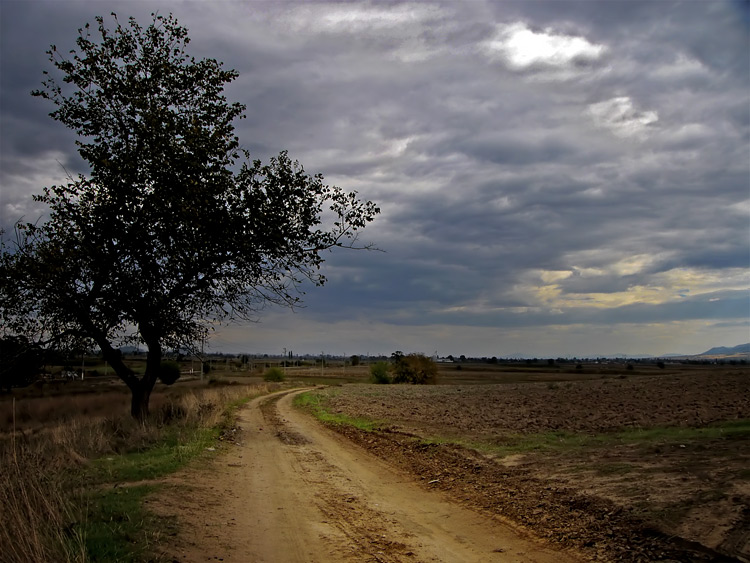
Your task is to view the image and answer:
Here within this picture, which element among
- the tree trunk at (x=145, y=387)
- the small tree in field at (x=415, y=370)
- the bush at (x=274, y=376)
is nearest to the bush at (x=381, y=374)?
the small tree in field at (x=415, y=370)

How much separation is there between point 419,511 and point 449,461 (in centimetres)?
412

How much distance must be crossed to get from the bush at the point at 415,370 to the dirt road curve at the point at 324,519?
61.9 meters

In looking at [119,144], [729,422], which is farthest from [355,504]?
A: [119,144]

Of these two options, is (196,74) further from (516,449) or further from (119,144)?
(516,449)

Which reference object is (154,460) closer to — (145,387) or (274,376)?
(145,387)

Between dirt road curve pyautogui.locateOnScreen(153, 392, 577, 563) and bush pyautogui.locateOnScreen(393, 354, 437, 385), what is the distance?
61898 mm

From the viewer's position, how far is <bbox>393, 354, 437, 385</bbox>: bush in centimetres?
7506

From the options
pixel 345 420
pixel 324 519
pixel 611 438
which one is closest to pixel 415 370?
pixel 345 420

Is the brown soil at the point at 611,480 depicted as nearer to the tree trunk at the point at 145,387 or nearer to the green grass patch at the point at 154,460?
the green grass patch at the point at 154,460

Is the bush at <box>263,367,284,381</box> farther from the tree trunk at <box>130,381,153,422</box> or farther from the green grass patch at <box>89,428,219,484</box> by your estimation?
the green grass patch at <box>89,428,219,484</box>

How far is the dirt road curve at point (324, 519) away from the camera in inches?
271

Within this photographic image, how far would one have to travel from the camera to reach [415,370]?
75125mm

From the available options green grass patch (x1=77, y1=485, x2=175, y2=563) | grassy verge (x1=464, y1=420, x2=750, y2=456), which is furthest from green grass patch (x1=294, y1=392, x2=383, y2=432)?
green grass patch (x1=77, y1=485, x2=175, y2=563)

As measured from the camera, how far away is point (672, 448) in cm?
1148
